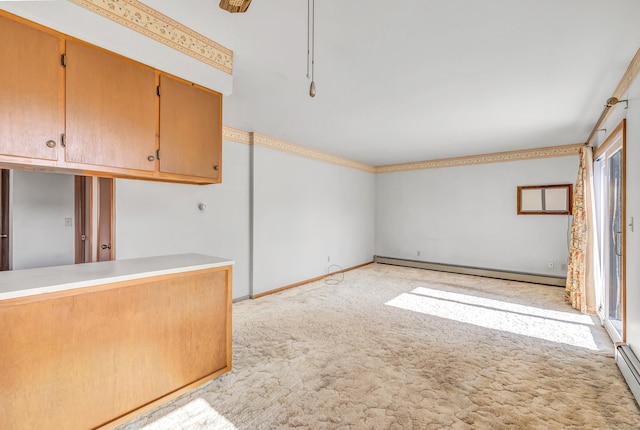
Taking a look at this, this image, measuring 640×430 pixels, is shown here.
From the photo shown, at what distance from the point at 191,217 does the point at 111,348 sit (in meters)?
2.24

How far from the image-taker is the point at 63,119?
1629 mm

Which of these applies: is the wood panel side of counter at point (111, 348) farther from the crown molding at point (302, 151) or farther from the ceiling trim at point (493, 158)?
the ceiling trim at point (493, 158)

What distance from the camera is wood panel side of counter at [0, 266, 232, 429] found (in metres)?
1.39

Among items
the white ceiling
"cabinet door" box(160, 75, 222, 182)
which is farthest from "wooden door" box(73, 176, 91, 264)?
the white ceiling

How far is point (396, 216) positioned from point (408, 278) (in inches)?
72.5

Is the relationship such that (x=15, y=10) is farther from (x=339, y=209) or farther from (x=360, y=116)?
(x=339, y=209)

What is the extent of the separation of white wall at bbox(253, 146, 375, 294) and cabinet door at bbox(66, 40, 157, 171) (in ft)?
8.23

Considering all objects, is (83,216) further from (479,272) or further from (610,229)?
(479,272)

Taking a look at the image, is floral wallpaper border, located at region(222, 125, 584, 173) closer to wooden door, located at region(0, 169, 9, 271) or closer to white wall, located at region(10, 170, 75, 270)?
white wall, located at region(10, 170, 75, 270)

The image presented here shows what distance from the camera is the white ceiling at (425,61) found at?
1.78 metres

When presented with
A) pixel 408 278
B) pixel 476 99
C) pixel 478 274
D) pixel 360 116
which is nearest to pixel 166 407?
pixel 360 116

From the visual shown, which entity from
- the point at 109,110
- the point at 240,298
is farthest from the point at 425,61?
the point at 240,298

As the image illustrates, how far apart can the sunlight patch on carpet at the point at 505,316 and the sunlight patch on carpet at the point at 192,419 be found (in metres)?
2.84

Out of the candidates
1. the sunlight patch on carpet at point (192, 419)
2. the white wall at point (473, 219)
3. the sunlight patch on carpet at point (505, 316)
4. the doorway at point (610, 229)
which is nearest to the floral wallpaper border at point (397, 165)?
the white wall at point (473, 219)
